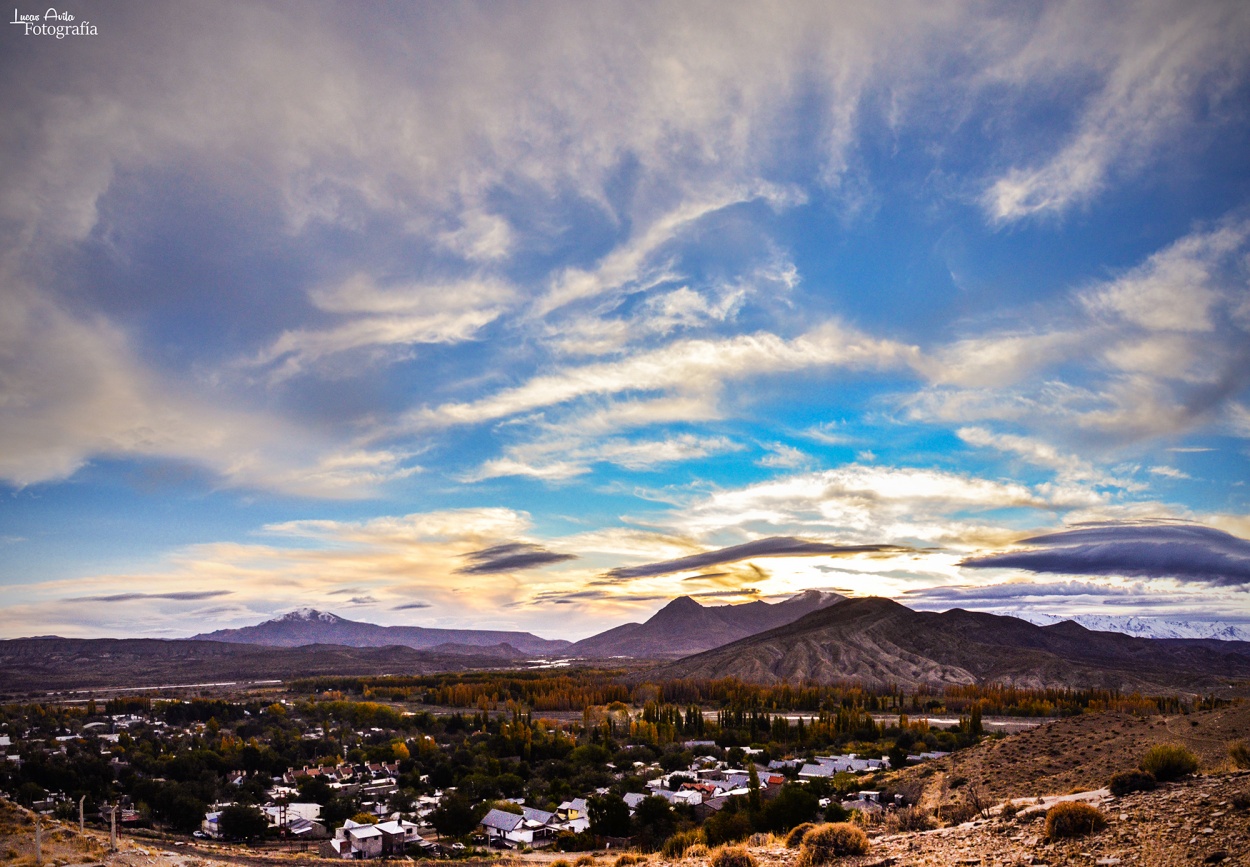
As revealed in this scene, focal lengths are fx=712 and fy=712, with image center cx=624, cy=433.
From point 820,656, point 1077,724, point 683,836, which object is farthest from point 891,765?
point 820,656

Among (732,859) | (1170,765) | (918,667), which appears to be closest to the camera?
(1170,765)

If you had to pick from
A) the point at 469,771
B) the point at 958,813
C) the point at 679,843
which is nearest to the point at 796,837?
the point at 958,813

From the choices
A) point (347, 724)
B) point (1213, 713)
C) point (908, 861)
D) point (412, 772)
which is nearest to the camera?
point (908, 861)

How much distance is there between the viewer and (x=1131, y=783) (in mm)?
14977

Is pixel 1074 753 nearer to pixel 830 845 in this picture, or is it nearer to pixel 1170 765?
pixel 1170 765

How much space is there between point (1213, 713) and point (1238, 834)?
3513cm

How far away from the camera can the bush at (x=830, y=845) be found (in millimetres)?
14758

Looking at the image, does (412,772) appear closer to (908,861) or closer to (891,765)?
(891,765)

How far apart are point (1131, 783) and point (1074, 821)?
357 cm

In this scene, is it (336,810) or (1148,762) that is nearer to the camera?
(1148,762)

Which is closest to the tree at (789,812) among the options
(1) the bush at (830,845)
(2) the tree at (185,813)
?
(1) the bush at (830,845)

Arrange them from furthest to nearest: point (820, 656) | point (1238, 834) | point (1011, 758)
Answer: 1. point (820, 656)
2. point (1011, 758)
3. point (1238, 834)

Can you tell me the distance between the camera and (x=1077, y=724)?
1459 inches

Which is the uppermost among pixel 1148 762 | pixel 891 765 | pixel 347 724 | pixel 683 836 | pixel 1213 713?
pixel 1148 762
